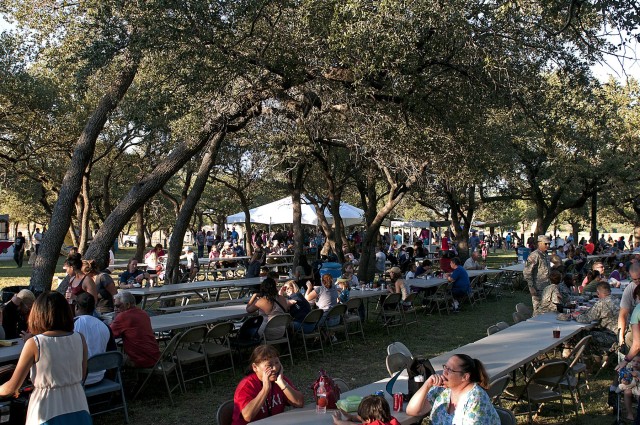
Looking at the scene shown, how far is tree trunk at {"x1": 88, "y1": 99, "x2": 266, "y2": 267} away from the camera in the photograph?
32.7 ft

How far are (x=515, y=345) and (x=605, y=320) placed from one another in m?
1.99

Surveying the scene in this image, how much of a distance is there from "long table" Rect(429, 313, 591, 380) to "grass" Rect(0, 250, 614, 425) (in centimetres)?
69

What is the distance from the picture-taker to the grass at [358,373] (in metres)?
5.81

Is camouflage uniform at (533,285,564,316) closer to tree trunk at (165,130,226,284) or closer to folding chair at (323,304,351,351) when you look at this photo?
folding chair at (323,304,351,351)

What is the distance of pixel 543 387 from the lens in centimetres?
561

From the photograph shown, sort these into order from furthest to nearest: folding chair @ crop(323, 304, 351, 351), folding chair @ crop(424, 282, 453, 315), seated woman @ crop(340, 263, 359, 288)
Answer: folding chair @ crop(424, 282, 453, 315)
seated woman @ crop(340, 263, 359, 288)
folding chair @ crop(323, 304, 351, 351)

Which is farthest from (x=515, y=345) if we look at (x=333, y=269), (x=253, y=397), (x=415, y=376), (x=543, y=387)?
(x=333, y=269)

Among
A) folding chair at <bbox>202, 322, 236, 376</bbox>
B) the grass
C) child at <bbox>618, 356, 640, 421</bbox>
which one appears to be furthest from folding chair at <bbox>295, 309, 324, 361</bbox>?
child at <bbox>618, 356, 640, 421</bbox>

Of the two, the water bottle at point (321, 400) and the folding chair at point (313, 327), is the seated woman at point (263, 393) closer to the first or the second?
the water bottle at point (321, 400)

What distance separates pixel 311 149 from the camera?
15508mm

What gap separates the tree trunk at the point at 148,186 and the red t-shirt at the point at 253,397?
672 cm

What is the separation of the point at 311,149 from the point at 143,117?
666 cm

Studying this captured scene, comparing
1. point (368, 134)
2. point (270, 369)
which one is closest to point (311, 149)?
point (368, 134)

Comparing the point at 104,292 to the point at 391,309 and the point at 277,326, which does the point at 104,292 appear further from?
the point at 391,309
